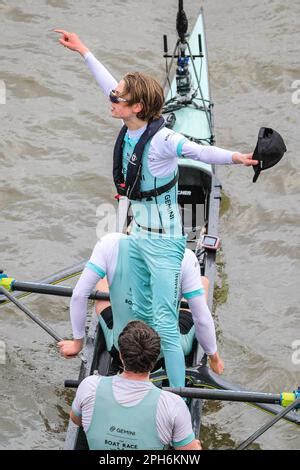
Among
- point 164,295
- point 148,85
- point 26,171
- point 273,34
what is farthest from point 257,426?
point 273,34

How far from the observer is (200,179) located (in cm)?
956

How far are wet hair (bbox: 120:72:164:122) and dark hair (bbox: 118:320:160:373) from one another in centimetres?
153

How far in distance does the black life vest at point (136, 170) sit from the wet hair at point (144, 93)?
88 mm

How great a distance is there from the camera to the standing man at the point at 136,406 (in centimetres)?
530

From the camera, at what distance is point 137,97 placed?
603 centimetres

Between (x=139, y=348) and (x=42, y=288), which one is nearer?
(x=139, y=348)

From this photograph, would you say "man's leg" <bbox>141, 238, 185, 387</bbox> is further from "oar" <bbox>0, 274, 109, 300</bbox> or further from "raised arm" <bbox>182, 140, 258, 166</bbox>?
"oar" <bbox>0, 274, 109, 300</bbox>

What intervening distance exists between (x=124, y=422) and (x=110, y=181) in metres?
6.32

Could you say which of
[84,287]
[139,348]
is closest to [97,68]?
[84,287]

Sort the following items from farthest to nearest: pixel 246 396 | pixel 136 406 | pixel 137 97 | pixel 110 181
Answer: pixel 110 181 < pixel 246 396 < pixel 137 97 < pixel 136 406

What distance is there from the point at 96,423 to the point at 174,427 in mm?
468

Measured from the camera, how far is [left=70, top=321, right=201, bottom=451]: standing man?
209 inches

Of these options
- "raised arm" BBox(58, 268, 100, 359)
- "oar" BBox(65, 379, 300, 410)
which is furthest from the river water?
"raised arm" BBox(58, 268, 100, 359)

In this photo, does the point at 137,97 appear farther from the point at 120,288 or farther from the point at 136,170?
the point at 120,288
